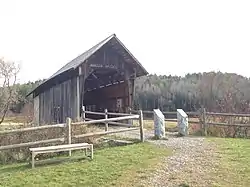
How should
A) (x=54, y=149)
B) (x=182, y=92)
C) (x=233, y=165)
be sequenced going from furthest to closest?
(x=182, y=92)
(x=54, y=149)
(x=233, y=165)

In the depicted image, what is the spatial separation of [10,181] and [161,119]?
276 inches

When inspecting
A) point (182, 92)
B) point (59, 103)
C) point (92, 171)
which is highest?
point (182, 92)

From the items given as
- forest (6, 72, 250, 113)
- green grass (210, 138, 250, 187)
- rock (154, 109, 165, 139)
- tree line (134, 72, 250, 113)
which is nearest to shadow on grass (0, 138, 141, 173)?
rock (154, 109, 165, 139)

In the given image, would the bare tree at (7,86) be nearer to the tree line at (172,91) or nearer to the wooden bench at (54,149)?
the tree line at (172,91)

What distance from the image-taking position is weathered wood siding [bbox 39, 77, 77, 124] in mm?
19656

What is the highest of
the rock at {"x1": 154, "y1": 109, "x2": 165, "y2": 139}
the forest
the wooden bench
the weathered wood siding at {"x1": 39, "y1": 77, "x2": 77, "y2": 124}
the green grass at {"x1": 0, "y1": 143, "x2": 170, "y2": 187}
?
the forest

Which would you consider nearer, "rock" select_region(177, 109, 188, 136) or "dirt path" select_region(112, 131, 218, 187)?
"dirt path" select_region(112, 131, 218, 187)

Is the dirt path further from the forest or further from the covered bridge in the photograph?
the forest

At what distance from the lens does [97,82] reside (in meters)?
26.3

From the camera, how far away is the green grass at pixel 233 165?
7.78m

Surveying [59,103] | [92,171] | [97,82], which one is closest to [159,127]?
[92,171]

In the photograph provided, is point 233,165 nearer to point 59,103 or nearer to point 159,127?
point 159,127

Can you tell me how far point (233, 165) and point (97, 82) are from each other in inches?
711

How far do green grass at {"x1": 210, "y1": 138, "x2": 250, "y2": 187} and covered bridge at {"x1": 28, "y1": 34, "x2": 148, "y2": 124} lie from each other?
7.17 metres
